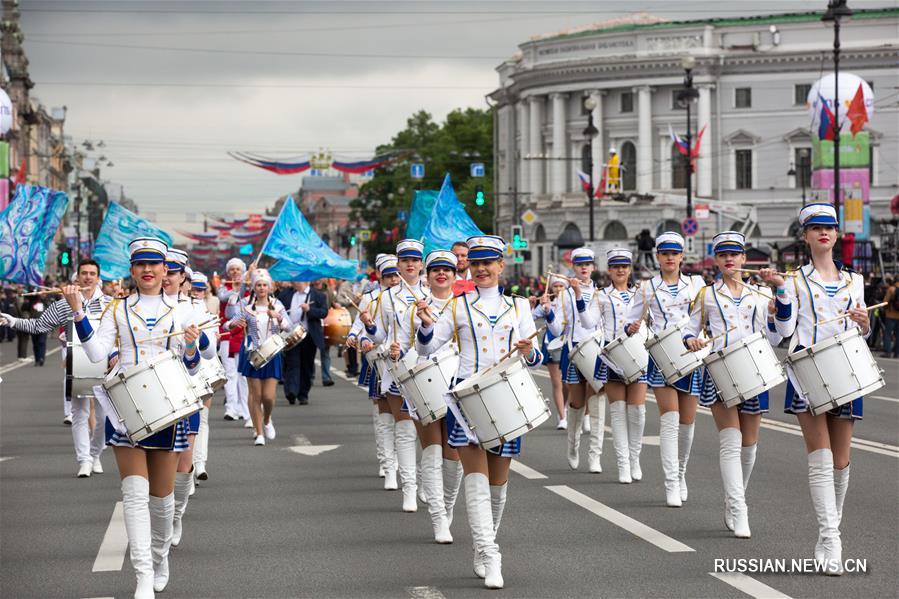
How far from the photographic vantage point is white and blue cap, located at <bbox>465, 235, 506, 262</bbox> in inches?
358

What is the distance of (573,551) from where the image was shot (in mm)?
9719

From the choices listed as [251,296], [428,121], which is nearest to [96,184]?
[428,121]

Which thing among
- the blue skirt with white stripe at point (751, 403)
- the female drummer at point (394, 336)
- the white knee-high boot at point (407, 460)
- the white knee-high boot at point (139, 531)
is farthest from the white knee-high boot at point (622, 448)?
the white knee-high boot at point (139, 531)

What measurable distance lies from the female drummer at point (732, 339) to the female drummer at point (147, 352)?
3789mm

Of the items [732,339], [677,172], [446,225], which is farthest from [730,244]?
[677,172]

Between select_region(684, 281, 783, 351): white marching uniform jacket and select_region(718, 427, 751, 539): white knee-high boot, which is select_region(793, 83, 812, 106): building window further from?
select_region(718, 427, 751, 539): white knee-high boot

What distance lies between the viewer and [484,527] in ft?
28.5

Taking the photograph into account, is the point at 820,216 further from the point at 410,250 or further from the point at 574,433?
the point at 574,433

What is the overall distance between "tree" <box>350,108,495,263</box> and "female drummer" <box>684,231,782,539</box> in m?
103

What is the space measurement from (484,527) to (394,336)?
3.72m

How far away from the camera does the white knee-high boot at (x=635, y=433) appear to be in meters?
12.9

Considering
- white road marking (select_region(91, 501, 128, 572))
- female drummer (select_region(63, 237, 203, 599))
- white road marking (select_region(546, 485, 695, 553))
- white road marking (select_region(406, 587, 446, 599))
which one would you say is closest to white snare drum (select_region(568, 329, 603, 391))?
white road marking (select_region(546, 485, 695, 553))

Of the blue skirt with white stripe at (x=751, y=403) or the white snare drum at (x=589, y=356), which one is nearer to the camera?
the blue skirt with white stripe at (x=751, y=403)

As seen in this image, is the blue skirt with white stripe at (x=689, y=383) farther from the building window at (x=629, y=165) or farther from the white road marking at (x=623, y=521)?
the building window at (x=629, y=165)
